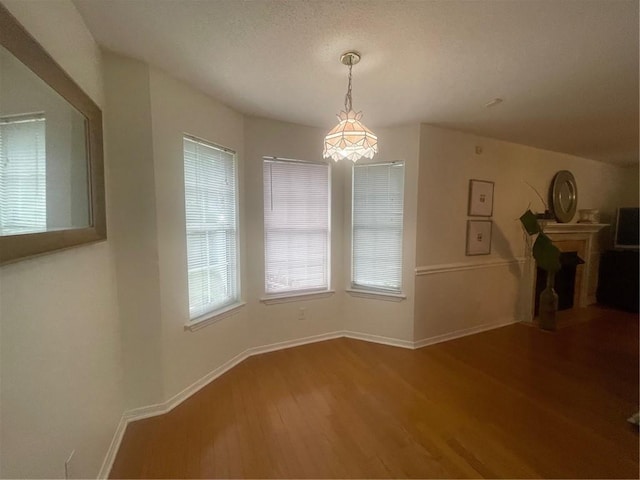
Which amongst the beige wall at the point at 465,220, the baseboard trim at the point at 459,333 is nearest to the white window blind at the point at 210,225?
the beige wall at the point at 465,220

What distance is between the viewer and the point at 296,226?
288 centimetres

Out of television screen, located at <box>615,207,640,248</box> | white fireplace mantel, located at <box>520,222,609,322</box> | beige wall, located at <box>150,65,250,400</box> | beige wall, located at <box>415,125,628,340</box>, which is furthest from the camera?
television screen, located at <box>615,207,640,248</box>

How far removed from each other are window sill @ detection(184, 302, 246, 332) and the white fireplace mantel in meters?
3.85

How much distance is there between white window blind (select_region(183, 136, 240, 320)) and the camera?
6.93 ft

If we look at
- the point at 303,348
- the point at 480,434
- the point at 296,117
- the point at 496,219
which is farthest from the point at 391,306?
the point at 296,117

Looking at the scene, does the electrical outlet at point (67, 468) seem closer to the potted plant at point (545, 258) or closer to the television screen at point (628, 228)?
the potted plant at point (545, 258)

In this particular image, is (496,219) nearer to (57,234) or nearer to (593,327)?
(593,327)

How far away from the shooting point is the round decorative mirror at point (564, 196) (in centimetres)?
381

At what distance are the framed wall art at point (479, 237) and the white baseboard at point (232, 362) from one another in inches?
39.3

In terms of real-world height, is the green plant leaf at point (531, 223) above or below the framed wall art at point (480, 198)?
below

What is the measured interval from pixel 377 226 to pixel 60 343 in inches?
105

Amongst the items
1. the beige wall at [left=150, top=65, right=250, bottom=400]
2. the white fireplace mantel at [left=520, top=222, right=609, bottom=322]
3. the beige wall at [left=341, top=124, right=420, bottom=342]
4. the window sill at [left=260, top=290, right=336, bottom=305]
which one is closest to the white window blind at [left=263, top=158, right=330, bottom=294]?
the window sill at [left=260, top=290, right=336, bottom=305]

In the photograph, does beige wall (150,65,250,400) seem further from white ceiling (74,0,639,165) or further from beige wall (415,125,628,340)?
beige wall (415,125,628,340)

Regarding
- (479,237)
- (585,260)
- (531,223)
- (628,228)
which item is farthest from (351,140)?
(628,228)
